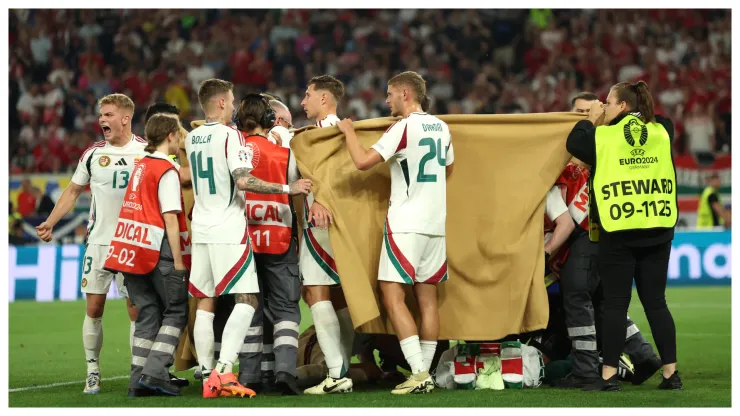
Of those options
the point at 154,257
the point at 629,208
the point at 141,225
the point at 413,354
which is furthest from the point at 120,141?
the point at 629,208

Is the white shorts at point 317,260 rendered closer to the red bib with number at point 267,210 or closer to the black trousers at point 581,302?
the red bib with number at point 267,210

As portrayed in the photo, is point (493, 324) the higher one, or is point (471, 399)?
point (493, 324)

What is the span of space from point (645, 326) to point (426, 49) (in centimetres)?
1163

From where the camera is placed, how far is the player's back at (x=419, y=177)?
6449mm

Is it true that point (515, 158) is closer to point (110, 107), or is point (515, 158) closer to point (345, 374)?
point (345, 374)

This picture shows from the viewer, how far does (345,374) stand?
6746mm

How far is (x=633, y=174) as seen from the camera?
6391 millimetres

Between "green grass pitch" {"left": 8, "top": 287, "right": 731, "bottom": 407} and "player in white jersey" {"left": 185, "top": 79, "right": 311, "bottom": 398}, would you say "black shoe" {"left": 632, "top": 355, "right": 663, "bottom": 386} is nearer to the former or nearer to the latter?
"green grass pitch" {"left": 8, "top": 287, "right": 731, "bottom": 407}

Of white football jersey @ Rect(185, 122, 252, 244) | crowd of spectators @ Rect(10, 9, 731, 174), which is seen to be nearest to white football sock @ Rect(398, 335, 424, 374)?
white football jersey @ Rect(185, 122, 252, 244)

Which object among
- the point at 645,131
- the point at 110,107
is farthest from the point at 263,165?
the point at 645,131

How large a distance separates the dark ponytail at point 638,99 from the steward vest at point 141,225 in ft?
9.37

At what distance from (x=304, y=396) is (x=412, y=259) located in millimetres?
1075

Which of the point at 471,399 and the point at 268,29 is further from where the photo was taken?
the point at 268,29

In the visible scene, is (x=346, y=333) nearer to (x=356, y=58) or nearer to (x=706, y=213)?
(x=706, y=213)
